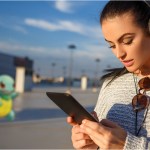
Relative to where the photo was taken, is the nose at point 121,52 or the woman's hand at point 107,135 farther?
the nose at point 121,52

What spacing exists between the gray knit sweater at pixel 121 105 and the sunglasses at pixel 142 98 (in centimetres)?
2

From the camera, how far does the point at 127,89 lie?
1.48 metres

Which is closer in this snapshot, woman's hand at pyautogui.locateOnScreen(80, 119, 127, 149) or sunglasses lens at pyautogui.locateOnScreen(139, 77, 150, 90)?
woman's hand at pyautogui.locateOnScreen(80, 119, 127, 149)

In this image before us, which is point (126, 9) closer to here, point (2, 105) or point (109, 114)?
point (109, 114)

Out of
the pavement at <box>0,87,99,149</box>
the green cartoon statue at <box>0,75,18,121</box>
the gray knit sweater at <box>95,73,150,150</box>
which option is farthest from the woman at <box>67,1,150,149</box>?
the green cartoon statue at <box>0,75,18,121</box>

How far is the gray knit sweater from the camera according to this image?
4.47 feet

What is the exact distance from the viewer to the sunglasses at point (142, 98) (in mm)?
1366

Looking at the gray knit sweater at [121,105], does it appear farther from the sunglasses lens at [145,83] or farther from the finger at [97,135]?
the finger at [97,135]

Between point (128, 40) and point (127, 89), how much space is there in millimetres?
262

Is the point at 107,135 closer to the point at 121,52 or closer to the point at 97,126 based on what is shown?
the point at 97,126

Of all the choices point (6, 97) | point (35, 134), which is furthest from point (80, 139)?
point (6, 97)

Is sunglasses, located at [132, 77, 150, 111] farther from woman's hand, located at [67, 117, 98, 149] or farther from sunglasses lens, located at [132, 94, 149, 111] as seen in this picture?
woman's hand, located at [67, 117, 98, 149]

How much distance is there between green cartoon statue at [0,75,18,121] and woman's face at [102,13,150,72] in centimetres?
603

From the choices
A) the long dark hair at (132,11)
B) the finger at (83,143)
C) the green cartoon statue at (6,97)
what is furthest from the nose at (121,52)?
the green cartoon statue at (6,97)
